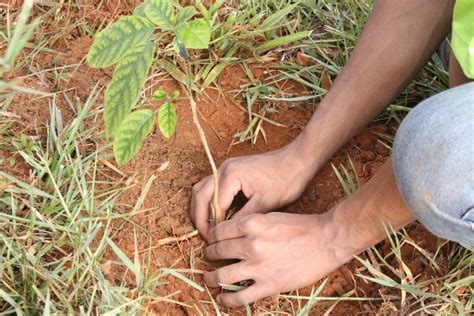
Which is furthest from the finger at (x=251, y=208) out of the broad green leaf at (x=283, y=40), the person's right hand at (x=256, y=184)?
the broad green leaf at (x=283, y=40)

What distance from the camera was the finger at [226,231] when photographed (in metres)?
1.32

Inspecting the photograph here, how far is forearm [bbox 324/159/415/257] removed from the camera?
47.3 inches

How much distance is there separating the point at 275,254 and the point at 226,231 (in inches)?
4.0

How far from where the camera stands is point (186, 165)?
57.8 inches

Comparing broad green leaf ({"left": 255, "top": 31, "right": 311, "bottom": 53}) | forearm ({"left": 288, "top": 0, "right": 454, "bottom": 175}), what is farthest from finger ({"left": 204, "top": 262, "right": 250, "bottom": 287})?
broad green leaf ({"left": 255, "top": 31, "right": 311, "bottom": 53})

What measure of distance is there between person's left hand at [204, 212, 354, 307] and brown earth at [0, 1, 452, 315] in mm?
44

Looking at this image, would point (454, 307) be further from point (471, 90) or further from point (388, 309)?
point (471, 90)

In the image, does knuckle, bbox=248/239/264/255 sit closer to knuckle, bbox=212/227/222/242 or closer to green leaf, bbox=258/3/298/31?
knuckle, bbox=212/227/222/242

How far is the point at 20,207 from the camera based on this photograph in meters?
1.31

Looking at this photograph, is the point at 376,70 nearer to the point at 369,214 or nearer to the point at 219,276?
the point at 369,214

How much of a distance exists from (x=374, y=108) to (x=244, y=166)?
28 cm

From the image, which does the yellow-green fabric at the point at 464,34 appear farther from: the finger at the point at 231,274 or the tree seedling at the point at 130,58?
the finger at the point at 231,274

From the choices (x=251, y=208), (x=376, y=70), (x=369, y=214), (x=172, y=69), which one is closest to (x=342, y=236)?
(x=369, y=214)

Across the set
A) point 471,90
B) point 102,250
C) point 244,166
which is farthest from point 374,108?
point 102,250
